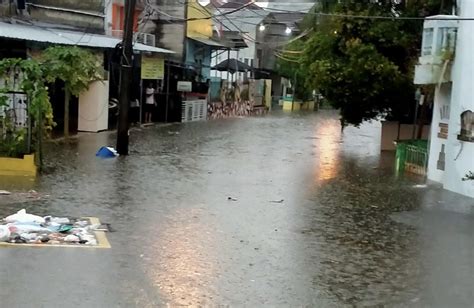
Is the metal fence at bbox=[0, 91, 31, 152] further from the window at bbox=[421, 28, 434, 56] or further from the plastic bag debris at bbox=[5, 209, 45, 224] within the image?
the window at bbox=[421, 28, 434, 56]

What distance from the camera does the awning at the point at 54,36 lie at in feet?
60.4

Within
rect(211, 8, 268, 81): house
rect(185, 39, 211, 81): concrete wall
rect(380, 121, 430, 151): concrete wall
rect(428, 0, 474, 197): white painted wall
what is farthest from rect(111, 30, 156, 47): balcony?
rect(428, 0, 474, 197): white painted wall

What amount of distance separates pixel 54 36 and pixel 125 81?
5376 mm

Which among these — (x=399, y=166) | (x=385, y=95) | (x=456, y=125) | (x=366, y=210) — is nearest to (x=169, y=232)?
(x=366, y=210)

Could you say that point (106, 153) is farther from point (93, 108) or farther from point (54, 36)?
point (54, 36)

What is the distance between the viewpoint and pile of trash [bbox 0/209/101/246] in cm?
786

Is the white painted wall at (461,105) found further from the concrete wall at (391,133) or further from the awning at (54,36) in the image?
the awning at (54,36)

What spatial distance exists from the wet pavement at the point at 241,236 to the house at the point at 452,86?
65cm

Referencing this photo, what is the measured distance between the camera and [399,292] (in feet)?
22.5

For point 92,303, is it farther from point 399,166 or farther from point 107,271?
point 399,166

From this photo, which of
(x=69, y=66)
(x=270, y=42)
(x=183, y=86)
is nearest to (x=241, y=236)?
(x=69, y=66)

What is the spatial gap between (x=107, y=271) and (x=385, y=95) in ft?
43.8

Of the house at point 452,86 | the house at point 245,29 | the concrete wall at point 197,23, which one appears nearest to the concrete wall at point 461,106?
the house at point 452,86

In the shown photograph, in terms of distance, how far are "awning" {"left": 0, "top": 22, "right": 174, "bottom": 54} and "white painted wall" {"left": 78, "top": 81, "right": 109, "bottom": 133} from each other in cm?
144
